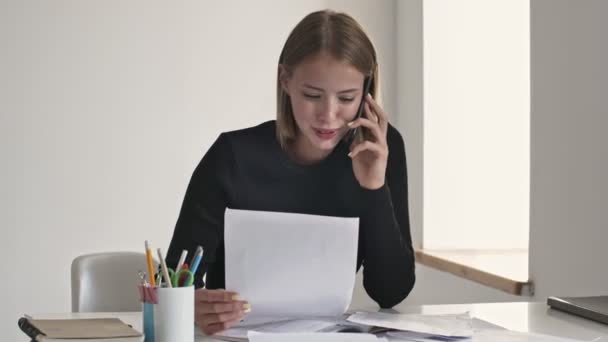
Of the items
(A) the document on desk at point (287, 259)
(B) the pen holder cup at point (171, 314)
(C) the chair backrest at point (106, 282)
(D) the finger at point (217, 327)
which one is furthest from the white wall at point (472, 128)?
(B) the pen holder cup at point (171, 314)

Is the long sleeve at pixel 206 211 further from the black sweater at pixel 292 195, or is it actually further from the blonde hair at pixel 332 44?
the blonde hair at pixel 332 44

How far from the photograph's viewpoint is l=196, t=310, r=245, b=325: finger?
1.54 metres

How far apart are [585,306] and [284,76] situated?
0.77 metres

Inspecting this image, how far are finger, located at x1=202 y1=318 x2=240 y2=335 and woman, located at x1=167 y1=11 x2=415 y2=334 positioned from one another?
0.24 meters

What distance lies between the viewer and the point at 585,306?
5.93 ft

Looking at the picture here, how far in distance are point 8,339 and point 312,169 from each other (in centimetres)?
242

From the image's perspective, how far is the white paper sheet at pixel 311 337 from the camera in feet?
4.82

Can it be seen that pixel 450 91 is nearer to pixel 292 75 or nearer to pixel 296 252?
pixel 292 75

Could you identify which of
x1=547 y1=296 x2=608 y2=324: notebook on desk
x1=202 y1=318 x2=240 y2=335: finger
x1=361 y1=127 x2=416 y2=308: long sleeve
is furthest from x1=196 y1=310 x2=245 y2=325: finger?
x1=547 y1=296 x2=608 y2=324: notebook on desk

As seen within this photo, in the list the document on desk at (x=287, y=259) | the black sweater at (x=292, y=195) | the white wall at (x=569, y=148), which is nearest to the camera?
the document on desk at (x=287, y=259)

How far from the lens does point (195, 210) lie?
6.06 ft

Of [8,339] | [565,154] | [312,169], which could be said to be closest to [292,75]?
[312,169]

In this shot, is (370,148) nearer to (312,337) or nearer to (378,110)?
(378,110)

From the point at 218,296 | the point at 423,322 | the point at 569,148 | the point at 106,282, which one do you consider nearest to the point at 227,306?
the point at 218,296
